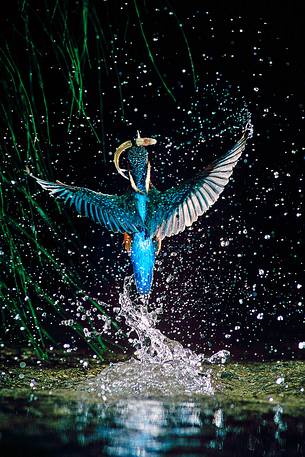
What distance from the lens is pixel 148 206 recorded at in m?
2.39

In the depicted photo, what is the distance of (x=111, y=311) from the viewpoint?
3.93 meters

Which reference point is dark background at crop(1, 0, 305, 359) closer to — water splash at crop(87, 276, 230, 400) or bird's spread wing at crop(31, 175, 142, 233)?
water splash at crop(87, 276, 230, 400)

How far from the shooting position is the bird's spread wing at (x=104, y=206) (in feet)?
7.86

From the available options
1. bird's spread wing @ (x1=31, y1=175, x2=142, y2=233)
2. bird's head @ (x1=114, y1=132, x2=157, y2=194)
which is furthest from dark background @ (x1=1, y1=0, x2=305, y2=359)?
bird's head @ (x1=114, y1=132, x2=157, y2=194)

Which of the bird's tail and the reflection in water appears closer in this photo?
the reflection in water

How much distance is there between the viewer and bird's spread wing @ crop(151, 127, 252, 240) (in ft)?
7.93

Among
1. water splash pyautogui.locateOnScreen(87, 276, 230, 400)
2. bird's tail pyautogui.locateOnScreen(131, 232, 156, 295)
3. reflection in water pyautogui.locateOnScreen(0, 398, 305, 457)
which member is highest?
bird's tail pyautogui.locateOnScreen(131, 232, 156, 295)

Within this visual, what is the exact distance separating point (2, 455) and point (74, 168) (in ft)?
7.86

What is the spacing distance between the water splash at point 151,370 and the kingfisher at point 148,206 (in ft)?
1.08

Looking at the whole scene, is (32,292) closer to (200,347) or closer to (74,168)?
(74,168)

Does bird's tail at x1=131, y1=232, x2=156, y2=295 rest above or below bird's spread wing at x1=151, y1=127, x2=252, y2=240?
below

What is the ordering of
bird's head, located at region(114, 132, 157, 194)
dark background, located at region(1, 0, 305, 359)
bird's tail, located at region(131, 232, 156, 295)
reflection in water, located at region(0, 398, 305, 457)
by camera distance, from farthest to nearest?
1. dark background, located at region(1, 0, 305, 359)
2. bird's tail, located at region(131, 232, 156, 295)
3. bird's head, located at region(114, 132, 157, 194)
4. reflection in water, located at region(0, 398, 305, 457)

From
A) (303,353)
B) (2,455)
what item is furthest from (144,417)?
(303,353)

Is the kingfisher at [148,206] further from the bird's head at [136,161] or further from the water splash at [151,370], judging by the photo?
the water splash at [151,370]
